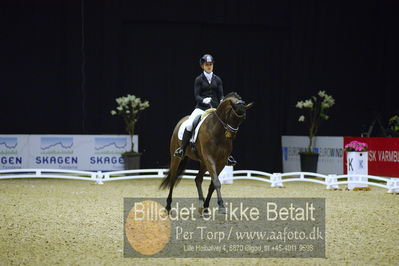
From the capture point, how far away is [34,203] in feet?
31.4

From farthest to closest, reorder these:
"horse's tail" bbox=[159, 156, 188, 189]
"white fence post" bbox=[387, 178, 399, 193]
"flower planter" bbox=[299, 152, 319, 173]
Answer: "flower planter" bbox=[299, 152, 319, 173], "white fence post" bbox=[387, 178, 399, 193], "horse's tail" bbox=[159, 156, 188, 189]

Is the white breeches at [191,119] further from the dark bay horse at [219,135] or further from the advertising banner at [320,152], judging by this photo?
the advertising banner at [320,152]

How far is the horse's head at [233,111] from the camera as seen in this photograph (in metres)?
7.21

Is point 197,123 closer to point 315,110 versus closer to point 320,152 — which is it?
point 320,152

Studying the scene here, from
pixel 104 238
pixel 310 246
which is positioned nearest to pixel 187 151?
pixel 104 238

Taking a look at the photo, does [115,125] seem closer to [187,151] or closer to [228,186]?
[228,186]

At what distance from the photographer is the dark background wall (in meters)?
16.2

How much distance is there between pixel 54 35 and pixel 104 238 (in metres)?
11.1

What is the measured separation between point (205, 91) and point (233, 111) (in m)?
1.00

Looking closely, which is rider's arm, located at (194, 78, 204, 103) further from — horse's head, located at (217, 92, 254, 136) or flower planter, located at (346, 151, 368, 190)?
flower planter, located at (346, 151, 368, 190)

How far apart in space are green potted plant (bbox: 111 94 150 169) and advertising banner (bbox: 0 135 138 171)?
346mm

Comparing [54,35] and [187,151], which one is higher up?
[54,35]

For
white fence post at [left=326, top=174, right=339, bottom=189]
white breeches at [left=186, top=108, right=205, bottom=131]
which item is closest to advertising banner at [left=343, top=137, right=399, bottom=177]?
white fence post at [left=326, top=174, right=339, bottom=189]

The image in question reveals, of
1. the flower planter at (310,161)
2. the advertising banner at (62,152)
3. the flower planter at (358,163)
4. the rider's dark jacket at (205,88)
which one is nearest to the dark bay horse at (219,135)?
the rider's dark jacket at (205,88)
